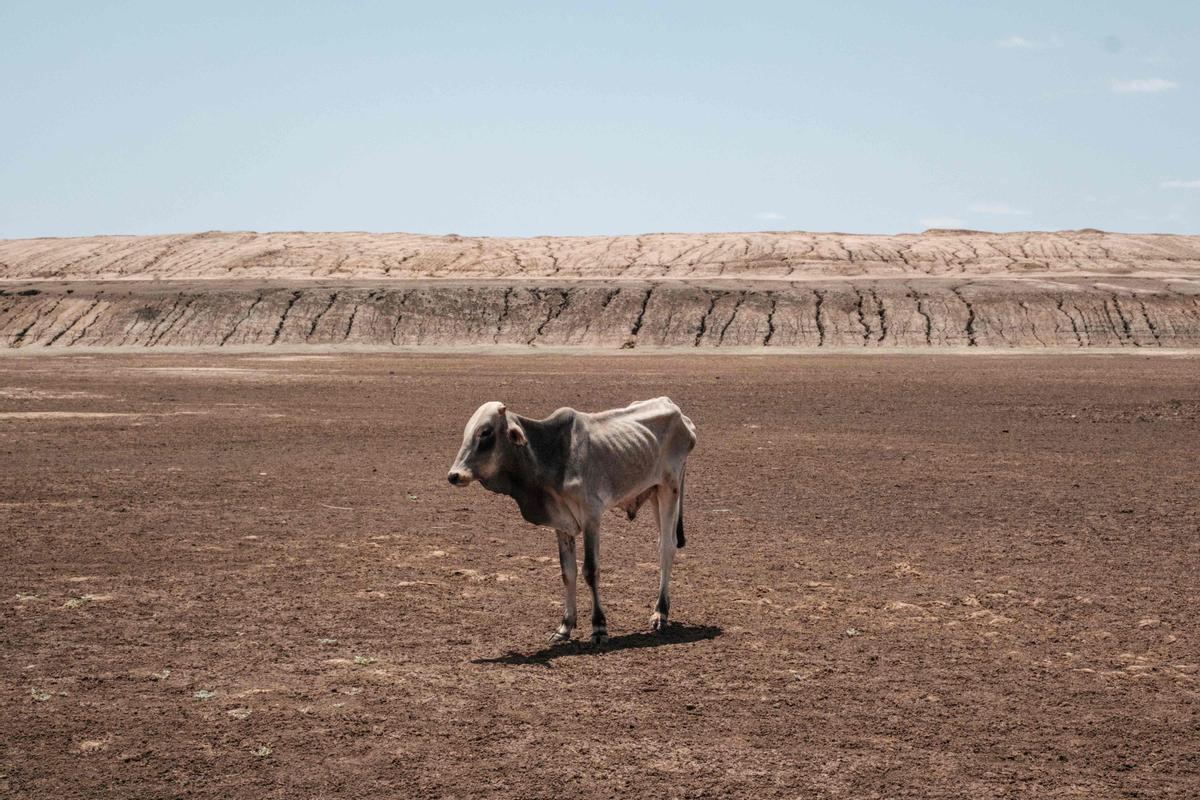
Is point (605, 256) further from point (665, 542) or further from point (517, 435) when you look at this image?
point (517, 435)

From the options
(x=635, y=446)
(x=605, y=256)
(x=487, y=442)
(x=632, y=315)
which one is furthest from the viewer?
(x=605, y=256)

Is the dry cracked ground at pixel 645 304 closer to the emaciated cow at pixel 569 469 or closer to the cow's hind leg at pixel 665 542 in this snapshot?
the cow's hind leg at pixel 665 542

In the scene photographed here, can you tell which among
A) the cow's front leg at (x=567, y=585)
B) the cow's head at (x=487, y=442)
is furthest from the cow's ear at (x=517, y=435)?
the cow's front leg at (x=567, y=585)

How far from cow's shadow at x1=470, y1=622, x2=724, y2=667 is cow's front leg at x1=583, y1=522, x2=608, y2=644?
0.34 feet

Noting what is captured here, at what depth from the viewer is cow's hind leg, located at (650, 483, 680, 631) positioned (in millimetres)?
10555

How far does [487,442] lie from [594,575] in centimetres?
142

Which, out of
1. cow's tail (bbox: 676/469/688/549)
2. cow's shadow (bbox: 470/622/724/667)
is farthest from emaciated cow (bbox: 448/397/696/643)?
cow's tail (bbox: 676/469/688/549)

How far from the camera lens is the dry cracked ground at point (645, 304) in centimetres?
7600

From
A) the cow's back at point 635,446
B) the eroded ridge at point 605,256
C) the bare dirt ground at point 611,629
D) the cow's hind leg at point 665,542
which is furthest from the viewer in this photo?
the eroded ridge at point 605,256

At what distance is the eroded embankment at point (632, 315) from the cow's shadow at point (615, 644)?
6415 cm

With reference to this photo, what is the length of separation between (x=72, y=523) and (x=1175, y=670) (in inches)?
499

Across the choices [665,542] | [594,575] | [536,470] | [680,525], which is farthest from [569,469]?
[680,525]

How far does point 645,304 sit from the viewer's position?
82.1 meters

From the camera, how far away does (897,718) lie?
825cm
